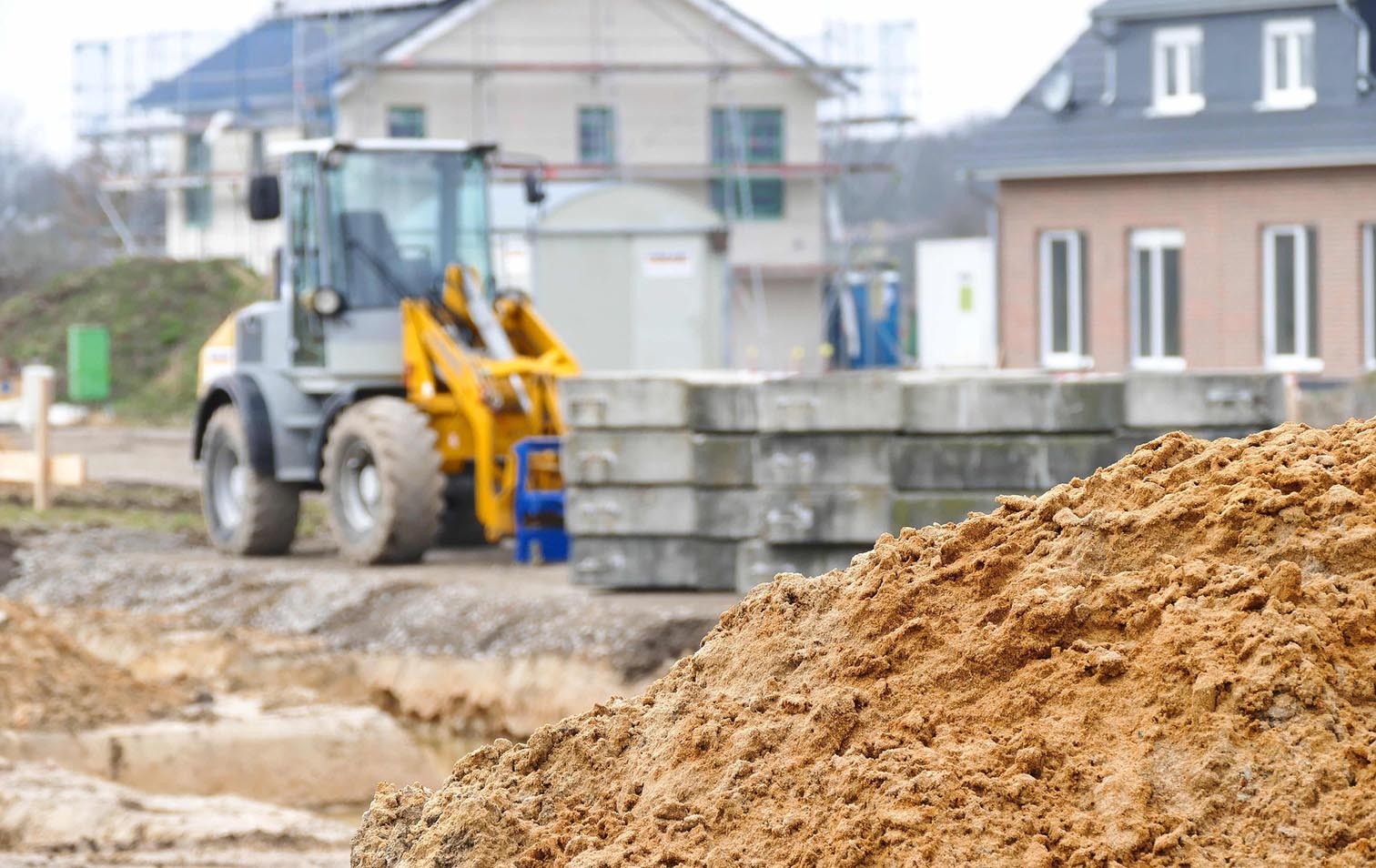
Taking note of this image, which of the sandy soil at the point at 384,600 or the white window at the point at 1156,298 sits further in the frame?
the white window at the point at 1156,298

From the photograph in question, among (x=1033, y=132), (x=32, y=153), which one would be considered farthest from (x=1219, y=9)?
(x=32, y=153)

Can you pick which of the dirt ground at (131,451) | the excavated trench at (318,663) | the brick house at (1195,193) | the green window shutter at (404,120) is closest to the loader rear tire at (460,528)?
the excavated trench at (318,663)

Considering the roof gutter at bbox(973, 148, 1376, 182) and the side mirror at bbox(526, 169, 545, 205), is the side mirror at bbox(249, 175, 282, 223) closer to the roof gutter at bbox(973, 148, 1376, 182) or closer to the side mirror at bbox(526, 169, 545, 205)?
the side mirror at bbox(526, 169, 545, 205)

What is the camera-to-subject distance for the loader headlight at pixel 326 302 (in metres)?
15.0

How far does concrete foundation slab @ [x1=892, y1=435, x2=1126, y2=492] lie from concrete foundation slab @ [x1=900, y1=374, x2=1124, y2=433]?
6 cm

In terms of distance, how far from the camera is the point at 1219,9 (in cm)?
2630

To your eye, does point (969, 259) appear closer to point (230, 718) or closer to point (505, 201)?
point (505, 201)

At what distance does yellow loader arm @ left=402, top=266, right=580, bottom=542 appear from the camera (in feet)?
46.4

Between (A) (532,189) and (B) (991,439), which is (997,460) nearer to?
(B) (991,439)

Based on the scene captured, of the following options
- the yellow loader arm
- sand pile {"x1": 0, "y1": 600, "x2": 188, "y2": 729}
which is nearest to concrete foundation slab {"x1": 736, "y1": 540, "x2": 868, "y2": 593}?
the yellow loader arm

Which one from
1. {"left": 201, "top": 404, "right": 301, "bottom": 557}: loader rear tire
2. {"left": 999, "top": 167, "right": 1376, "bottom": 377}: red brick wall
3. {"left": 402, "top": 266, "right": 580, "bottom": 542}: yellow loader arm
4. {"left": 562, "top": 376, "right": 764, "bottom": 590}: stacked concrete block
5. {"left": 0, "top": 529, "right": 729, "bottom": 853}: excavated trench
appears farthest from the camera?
{"left": 999, "top": 167, "right": 1376, "bottom": 377}: red brick wall

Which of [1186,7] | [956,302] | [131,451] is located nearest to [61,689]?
[131,451]

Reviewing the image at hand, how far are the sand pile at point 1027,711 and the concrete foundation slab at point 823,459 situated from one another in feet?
21.9

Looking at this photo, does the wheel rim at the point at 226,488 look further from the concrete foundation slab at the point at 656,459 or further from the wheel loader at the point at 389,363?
the concrete foundation slab at the point at 656,459
